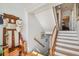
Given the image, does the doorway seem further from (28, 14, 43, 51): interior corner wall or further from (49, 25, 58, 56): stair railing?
(28, 14, 43, 51): interior corner wall

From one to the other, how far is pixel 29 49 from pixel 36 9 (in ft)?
1.59

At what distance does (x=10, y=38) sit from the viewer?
6.37ft

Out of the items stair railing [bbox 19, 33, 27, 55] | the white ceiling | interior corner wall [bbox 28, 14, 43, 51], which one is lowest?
stair railing [bbox 19, 33, 27, 55]

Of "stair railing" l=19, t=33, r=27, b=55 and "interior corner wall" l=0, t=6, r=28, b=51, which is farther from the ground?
A: "interior corner wall" l=0, t=6, r=28, b=51

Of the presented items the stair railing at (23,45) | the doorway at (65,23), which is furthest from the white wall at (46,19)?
the stair railing at (23,45)

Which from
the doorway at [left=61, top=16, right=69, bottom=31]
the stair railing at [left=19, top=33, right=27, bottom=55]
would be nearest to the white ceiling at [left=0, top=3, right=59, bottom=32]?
the doorway at [left=61, top=16, right=69, bottom=31]

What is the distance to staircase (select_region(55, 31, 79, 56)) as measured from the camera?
192 cm

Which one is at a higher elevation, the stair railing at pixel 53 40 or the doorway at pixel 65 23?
A: the doorway at pixel 65 23

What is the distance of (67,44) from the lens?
196 centimetres

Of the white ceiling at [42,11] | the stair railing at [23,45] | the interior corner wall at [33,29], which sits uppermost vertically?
the white ceiling at [42,11]

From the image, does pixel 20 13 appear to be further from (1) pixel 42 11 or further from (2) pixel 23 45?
(2) pixel 23 45

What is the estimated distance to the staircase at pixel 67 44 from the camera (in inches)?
75.6

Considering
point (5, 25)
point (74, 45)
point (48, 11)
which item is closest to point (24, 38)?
point (5, 25)

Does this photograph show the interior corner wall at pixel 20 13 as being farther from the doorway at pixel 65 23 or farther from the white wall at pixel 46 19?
the doorway at pixel 65 23
